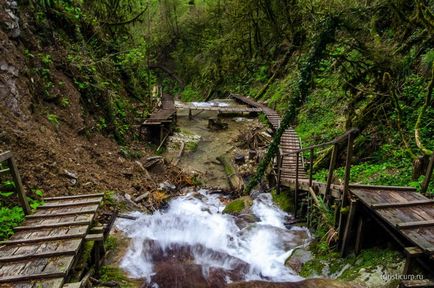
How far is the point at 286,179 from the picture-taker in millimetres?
10484

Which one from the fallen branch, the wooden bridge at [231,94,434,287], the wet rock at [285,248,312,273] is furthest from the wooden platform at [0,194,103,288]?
the fallen branch

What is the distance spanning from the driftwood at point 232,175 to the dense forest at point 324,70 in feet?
11.5

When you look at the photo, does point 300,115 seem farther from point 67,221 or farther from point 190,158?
point 67,221

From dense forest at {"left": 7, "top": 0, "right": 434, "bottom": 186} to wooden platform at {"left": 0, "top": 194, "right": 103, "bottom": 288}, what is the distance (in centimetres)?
533

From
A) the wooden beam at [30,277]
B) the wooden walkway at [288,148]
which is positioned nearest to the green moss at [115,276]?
the wooden beam at [30,277]

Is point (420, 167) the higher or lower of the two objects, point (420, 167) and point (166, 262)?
the higher

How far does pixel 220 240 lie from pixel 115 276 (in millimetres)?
3067

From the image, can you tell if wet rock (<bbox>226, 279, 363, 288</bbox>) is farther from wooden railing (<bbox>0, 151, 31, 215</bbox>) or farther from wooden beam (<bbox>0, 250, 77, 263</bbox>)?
wooden railing (<bbox>0, 151, 31, 215</bbox>)

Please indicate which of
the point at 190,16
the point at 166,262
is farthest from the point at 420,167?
the point at 190,16

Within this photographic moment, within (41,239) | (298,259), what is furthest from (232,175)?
(41,239)

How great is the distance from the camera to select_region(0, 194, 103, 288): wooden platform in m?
3.71

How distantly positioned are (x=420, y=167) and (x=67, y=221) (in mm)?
7806

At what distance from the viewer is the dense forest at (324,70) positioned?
8891 millimetres

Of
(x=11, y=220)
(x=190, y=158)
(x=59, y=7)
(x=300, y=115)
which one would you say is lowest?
(x=190, y=158)
